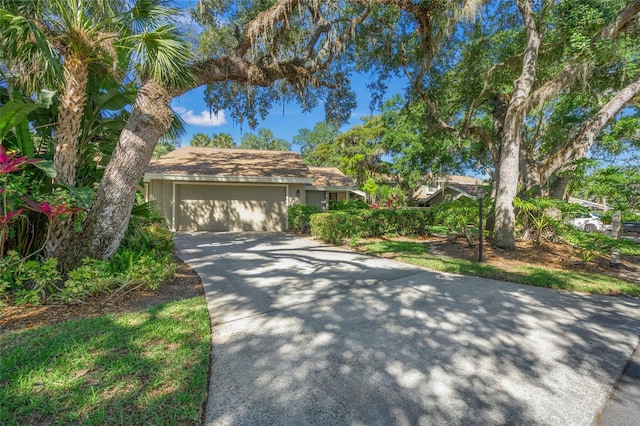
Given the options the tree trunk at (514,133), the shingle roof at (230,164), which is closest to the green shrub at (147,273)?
the tree trunk at (514,133)

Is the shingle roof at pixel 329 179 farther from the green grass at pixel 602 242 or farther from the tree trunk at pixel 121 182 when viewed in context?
the tree trunk at pixel 121 182

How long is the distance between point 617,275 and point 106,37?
389 inches

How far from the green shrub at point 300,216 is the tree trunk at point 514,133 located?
21.3ft

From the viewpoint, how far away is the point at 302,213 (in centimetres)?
1179

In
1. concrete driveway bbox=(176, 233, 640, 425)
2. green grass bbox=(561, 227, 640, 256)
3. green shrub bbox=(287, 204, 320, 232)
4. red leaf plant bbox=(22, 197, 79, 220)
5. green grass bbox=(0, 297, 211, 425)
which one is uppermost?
red leaf plant bbox=(22, 197, 79, 220)

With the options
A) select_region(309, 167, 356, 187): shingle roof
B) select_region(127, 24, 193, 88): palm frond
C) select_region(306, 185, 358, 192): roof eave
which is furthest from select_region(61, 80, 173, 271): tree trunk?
select_region(309, 167, 356, 187): shingle roof

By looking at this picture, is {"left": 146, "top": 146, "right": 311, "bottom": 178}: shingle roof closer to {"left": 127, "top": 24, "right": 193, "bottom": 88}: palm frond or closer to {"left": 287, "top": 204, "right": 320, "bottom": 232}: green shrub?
{"left": 287, "top": 204, "right": 320, "bottom": 232}: green shrub

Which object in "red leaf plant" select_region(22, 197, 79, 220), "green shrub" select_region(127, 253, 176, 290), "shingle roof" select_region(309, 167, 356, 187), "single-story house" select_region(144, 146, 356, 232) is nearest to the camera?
"red leaf plant" select_region(22, 197, 79, 220)

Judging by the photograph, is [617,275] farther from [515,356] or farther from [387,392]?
[387,392]

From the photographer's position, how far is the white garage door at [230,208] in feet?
40.9

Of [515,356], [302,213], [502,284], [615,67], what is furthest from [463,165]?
[515,356]

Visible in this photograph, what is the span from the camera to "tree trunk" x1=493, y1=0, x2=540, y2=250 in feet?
24.4

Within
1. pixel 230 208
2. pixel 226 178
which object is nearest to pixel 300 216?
pixel 230 208

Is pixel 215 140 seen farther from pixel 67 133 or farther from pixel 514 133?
pixel 514 133
